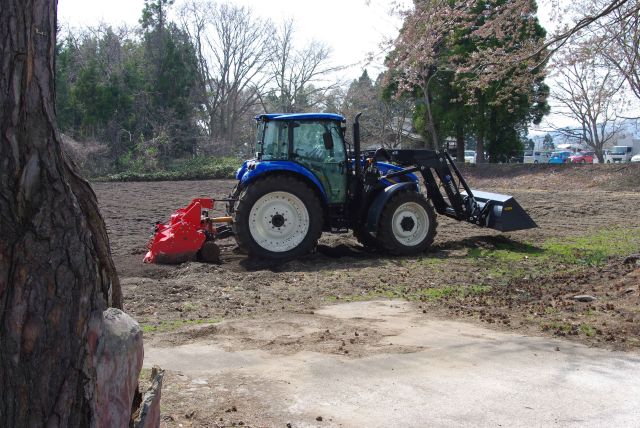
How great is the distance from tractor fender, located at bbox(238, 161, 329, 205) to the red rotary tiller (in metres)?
0.94

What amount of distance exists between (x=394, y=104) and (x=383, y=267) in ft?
110

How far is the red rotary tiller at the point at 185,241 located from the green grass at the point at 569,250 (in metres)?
4.57

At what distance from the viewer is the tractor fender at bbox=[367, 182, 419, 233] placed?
12.4m

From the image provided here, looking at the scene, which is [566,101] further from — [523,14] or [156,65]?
[523,14]

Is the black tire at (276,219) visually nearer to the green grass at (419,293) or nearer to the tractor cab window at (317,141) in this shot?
the tractor cab window at (317,141)

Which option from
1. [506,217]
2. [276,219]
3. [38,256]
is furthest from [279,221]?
[38,256]

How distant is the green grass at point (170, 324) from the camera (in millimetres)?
7318

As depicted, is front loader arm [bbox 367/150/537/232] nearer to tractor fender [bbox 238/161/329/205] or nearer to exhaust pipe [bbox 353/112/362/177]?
exhaust pipe [bbox 353/112/362/177]

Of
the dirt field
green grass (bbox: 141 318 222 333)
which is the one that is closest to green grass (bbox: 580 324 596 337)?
the dirt field

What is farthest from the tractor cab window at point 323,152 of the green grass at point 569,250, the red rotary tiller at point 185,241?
the green grass at point 569,250

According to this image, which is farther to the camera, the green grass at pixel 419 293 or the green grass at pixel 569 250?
the green grass at pixel 569 250

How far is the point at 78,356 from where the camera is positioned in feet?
9.91

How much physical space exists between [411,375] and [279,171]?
677cm

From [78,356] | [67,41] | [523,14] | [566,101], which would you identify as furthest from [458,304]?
[67,41]
